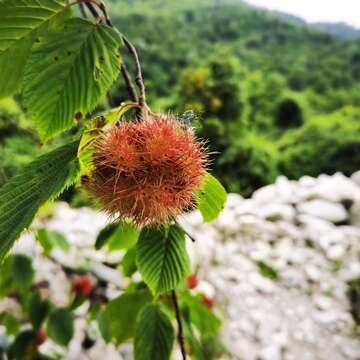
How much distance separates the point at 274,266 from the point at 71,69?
8.43 ft

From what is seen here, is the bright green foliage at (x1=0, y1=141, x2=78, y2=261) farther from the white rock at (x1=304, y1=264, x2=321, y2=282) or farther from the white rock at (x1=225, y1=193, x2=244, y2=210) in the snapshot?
the white rock at (x1=225, y1=193, x2=244, y2=210)

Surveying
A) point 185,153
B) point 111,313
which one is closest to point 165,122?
point 185,153

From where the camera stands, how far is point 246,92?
5695 mm

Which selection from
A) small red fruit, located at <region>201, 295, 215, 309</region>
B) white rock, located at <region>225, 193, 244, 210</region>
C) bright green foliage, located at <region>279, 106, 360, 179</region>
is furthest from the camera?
bright green foliage, located at <region>279, 106, 360, 179</region>

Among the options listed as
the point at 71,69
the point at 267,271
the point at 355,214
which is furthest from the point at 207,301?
the point at 355,214

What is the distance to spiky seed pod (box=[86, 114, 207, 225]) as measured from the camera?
34 cm

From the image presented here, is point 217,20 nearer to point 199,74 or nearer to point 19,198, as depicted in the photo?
point 199,74

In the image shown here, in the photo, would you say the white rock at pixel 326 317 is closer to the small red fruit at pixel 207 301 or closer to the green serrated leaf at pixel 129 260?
the small red fruit at pixel 207 301

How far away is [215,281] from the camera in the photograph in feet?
8.66

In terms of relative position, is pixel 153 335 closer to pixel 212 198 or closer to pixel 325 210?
pixel 212 198

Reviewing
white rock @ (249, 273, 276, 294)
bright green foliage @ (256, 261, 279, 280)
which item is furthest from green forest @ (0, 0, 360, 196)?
white rock @ (249, 273, 276, 294)

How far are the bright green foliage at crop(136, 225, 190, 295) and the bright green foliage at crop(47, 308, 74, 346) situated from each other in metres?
0.58

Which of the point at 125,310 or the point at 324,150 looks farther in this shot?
the point at 324,150

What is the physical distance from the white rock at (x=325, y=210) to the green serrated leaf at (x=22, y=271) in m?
2.58
